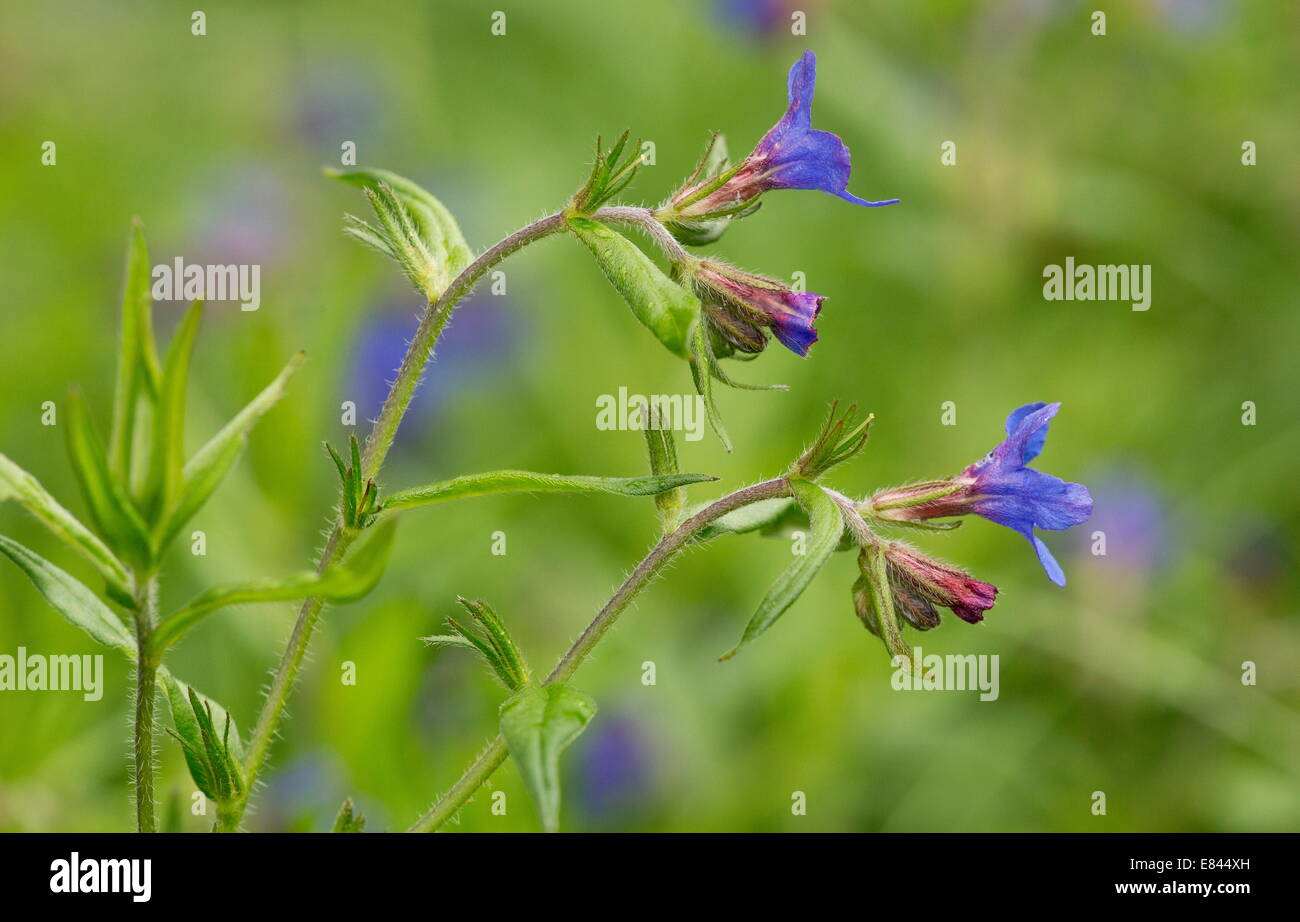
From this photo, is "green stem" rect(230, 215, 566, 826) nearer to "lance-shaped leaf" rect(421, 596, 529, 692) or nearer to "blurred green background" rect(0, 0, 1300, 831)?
"lance-shaped leaf" rect(421, 596, 529, 692)

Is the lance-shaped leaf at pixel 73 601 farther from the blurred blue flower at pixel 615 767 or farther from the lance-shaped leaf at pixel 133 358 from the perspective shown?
the blurred blue flower at pixel 615 767

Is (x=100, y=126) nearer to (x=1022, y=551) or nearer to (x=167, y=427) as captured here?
→ (x=1022, y=551)

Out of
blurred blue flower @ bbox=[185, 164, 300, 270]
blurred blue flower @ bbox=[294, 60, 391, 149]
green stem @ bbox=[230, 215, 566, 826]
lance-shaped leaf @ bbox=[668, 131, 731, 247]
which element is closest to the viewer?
green stem @ bbox=[230, 215, 566, 826]

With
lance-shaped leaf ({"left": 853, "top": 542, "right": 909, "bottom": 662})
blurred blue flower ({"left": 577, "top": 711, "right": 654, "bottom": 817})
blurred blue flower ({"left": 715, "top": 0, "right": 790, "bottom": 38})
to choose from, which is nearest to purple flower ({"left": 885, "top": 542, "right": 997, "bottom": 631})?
lance-shaped leaf ({"left": 853, "top": 542, "right": 909, "bottom": 662})

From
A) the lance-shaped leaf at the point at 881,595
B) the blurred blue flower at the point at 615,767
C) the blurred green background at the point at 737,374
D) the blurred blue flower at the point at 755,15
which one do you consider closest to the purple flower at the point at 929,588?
the lance-shaped leaf at the point at 881,595

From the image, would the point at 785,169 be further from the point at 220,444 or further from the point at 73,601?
the point at 73,601

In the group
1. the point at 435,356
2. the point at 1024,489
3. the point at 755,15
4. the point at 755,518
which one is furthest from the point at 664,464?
the point at 755,15

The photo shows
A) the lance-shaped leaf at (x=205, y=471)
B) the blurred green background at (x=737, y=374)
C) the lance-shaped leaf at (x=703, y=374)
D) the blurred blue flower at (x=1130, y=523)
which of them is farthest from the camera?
the blurred blue flower at (x=1130, y=523)
